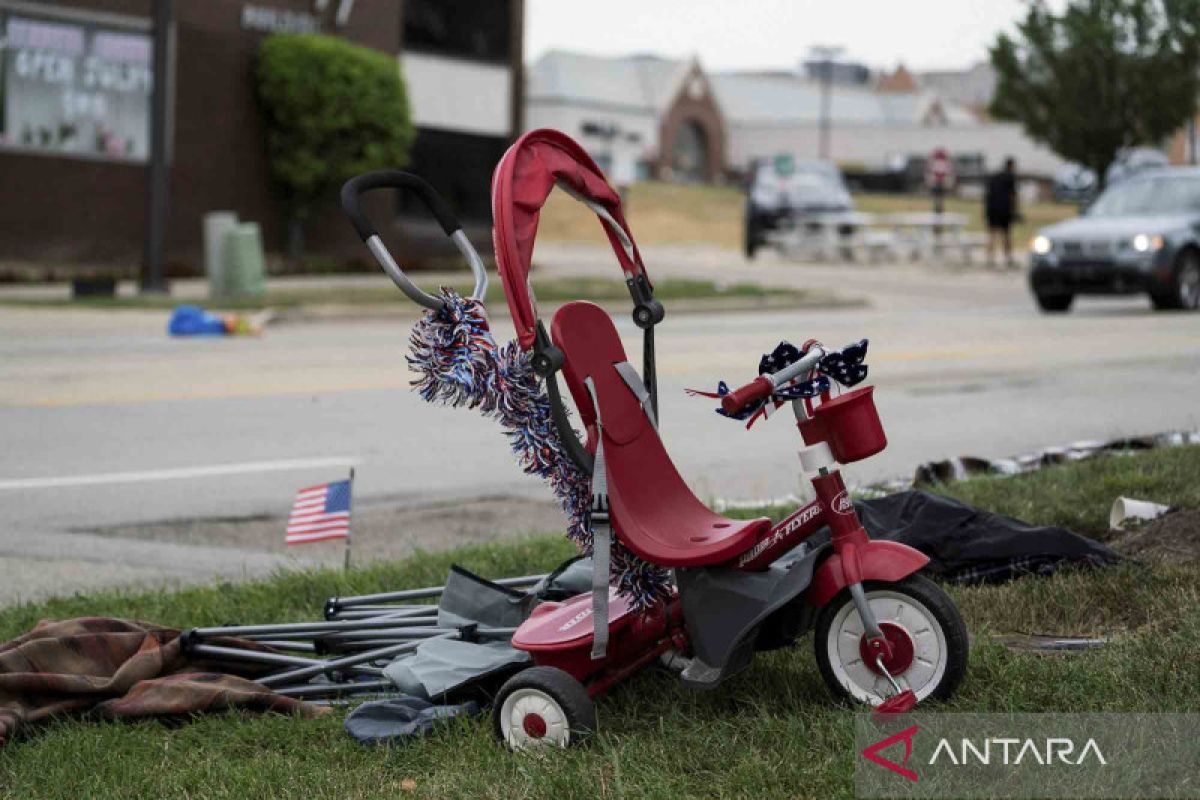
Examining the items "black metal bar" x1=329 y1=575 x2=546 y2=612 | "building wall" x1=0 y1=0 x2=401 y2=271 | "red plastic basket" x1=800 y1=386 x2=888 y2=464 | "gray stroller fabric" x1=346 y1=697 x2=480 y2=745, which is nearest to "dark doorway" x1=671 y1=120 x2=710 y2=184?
"building wall" x1=0 y1=0 x2=401 y2=271

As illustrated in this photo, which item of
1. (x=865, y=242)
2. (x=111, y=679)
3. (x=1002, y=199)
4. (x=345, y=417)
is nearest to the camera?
(x=111, y=679)

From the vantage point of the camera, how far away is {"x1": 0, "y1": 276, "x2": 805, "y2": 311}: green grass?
20.8m

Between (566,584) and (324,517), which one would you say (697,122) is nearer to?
(324,517)

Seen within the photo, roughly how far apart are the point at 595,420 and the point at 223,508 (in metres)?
4.30

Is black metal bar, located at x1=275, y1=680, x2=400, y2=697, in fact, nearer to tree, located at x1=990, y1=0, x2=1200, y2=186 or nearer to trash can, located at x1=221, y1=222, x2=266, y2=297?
trash can, located at x1=221, y1=222, x2=266, y2=297

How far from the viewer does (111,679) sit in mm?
4988

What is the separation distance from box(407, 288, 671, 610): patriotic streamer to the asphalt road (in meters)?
2.77

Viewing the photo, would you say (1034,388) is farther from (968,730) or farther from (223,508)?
(968,730)

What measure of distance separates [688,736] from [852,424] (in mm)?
867

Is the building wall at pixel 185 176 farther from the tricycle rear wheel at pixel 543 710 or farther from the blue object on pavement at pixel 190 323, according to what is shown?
the tricycle rear wheel at pixel 543 710

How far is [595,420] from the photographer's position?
4637mm

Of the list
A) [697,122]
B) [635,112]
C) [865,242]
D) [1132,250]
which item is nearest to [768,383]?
[1132,250]

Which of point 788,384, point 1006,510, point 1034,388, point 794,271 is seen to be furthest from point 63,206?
point 788,384

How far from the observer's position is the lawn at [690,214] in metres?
47.8
